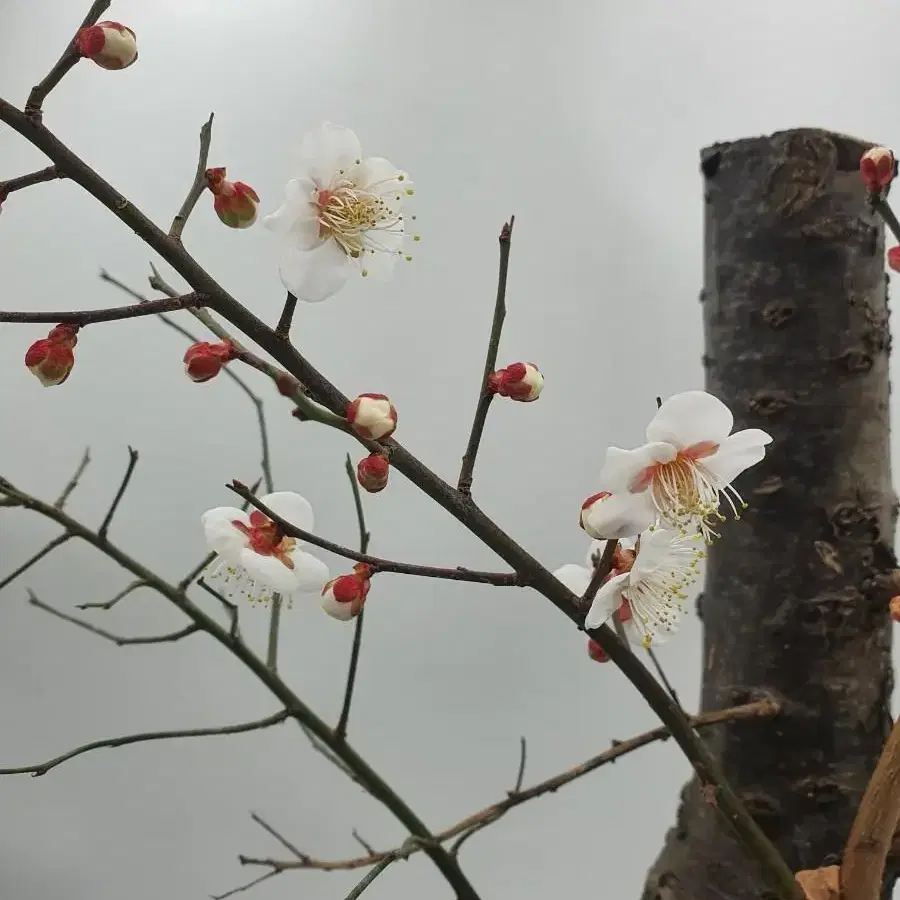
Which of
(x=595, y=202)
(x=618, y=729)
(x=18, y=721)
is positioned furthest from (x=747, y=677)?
(x=18, y=721)

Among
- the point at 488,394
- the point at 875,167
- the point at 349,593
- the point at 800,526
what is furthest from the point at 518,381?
the point at 800,526

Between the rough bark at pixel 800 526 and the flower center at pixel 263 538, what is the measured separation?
355 mm

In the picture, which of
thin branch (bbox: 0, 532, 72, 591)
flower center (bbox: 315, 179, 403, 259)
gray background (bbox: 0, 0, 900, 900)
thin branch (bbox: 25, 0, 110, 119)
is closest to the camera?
thin branch (bbox: 25, 0, 110, 119)

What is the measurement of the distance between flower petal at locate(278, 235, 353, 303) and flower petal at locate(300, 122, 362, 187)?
34 mm

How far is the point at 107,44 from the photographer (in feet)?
1.08

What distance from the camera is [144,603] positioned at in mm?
994

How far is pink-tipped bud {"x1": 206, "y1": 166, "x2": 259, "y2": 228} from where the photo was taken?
384 millimetres

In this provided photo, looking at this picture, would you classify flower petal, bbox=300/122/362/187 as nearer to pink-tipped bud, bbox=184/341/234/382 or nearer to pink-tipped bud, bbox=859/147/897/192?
pink-tipped bud, bbox=184/341/234/382

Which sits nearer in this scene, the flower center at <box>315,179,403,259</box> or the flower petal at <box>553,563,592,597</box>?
the flower center at <box>315,179,403,259</box>

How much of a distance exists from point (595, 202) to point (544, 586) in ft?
2.67

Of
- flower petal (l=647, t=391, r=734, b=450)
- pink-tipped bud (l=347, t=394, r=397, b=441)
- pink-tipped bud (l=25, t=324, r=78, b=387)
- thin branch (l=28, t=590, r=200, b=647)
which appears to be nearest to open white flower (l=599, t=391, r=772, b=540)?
flower petal (l=647, t=391, r=734, b=450)

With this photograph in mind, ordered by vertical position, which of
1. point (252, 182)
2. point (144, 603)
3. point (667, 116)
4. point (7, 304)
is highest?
point (667, 116)

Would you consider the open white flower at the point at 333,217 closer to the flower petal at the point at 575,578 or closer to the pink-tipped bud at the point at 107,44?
the pink-tipped bud at the point at 107,44

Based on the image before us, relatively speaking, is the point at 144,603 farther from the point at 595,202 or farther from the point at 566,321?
the point at 595,202
